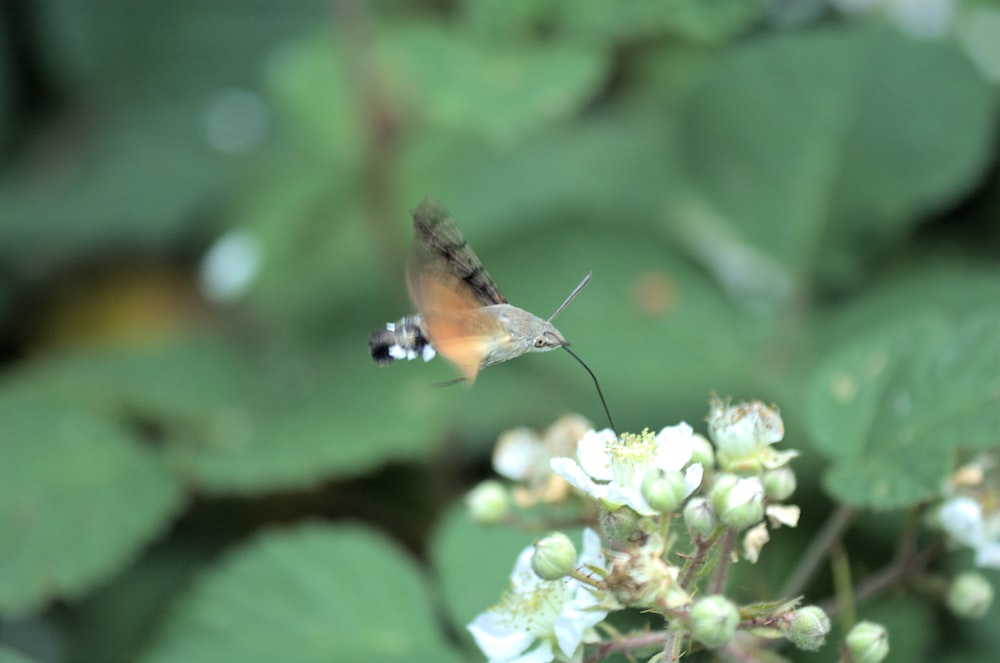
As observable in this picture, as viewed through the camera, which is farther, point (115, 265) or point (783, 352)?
point (115, 265)

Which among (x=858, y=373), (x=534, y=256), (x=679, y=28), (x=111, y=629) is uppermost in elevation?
(x=679, y=28)

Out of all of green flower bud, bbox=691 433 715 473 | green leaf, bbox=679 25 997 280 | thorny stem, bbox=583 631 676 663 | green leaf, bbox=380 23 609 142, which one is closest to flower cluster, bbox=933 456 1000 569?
green flower bud, bbox=691 433 715 473

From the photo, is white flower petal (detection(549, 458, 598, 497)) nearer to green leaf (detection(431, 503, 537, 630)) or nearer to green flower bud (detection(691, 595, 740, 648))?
green flower bud (detection(691, 595, 740, 648))

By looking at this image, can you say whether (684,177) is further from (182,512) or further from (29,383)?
(29,383)

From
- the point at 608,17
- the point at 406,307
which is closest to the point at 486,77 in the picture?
the point at 608,17

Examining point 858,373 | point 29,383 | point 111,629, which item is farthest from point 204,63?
point 858,373

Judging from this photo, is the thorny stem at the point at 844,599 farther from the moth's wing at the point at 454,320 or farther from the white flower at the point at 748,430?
the moth's wing at the point at 454,320
